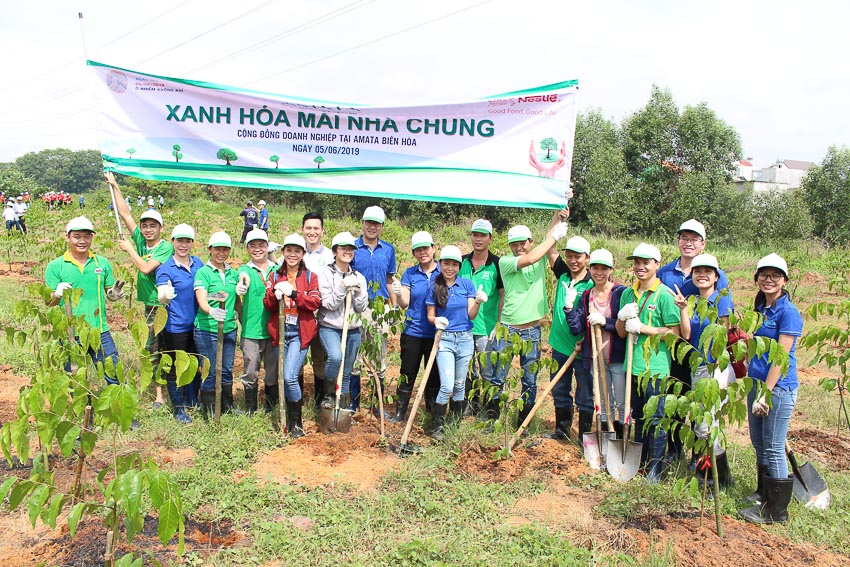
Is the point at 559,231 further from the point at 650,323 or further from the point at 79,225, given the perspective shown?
the point at 79,225

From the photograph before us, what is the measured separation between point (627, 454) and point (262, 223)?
1617 cm

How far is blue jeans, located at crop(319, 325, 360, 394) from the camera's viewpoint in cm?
517

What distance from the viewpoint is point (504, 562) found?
3.46 meters

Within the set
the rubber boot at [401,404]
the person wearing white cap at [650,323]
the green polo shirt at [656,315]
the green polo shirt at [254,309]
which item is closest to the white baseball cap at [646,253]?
the person wearing white cap at [650,323]

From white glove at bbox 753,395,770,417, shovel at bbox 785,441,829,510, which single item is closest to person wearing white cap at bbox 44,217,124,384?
white glove at bbox 753,395,770,417

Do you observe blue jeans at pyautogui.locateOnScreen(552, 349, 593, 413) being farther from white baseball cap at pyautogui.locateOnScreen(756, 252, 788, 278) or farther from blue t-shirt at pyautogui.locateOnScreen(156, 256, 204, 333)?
blue t-shirt at pyautogui.locateOnScreen(156, 256, 204, 333)

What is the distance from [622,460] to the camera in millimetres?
4609

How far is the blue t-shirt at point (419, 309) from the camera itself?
17.4ft

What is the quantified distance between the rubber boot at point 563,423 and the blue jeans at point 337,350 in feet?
5.98

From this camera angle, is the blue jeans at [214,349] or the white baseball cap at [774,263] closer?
the white baseball cap at [774,263]

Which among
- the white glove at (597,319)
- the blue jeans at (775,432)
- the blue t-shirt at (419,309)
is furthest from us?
the blue t-shirt at (419,309)

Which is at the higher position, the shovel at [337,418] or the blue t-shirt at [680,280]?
the blue t-shirt at [680,280]

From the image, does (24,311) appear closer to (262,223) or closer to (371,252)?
(371,252)

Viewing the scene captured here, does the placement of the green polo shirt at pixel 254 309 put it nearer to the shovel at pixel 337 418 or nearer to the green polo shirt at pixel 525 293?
the shovel at pixel 337 418
